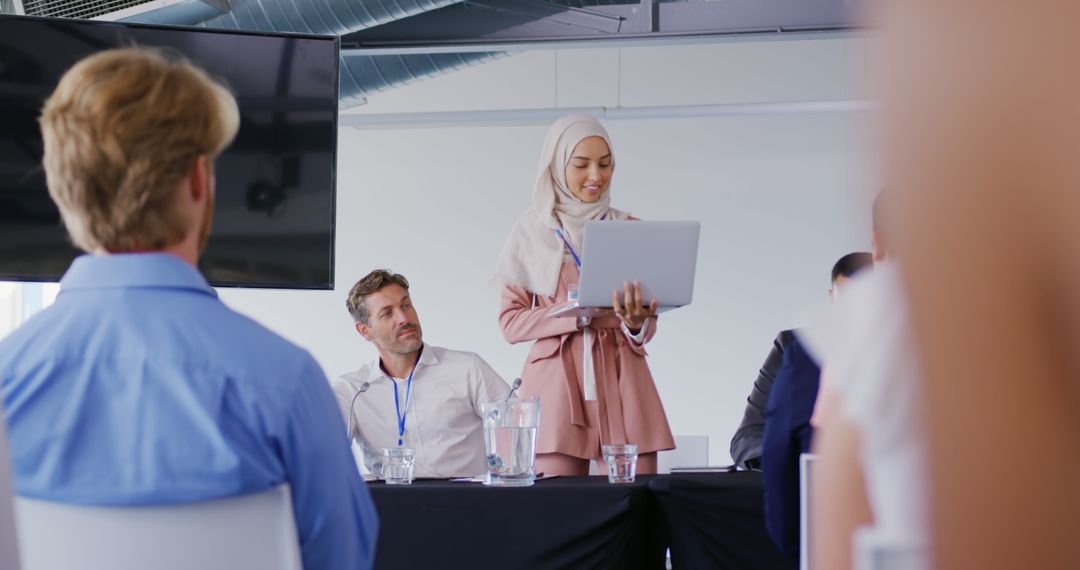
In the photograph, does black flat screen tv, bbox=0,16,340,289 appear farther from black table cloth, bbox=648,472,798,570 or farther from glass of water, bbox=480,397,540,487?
black table cloth, bbox=648,472,798,570

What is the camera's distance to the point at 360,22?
4.48 meters

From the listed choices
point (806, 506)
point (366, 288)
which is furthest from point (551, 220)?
point (806, 506)

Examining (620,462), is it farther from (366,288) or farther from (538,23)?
(538,23)

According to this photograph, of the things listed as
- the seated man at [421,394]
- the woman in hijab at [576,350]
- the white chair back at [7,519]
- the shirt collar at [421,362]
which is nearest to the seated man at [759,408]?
the woman in hijab at [576,350]

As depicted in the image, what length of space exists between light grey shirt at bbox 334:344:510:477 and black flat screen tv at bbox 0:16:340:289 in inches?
17.9

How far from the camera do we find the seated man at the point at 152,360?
45.9 inches

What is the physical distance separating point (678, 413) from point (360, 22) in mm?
3692

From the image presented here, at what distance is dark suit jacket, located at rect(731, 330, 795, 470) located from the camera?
3.05m

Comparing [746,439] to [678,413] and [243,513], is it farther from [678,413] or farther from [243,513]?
[678,413]

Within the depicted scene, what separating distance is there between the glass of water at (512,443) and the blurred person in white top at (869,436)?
80.7 inches

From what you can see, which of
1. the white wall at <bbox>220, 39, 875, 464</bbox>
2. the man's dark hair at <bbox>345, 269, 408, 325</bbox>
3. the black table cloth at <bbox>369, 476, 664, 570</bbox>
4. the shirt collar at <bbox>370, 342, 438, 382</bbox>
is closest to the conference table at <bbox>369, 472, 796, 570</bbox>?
the black table cloth at <bbox>369, 476, 664, 570</bbox>

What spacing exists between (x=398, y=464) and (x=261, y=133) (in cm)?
152

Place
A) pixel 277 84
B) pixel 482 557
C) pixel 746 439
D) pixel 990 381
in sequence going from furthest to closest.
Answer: pixel 277 84
pixel 746 439
pixel 482 557
pixel 990 381

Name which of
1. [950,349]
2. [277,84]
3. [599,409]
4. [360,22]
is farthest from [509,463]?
[360,22]
